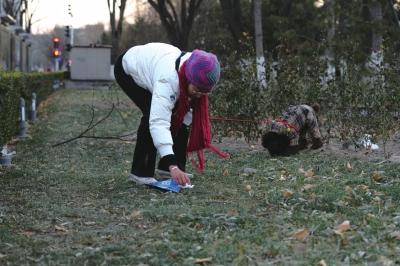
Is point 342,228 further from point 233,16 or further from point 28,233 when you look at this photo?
point 233,16

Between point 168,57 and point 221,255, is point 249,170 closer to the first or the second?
point 168,57

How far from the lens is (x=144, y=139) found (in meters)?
5.78

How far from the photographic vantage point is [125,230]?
4324 millimetres

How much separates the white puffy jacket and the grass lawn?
0.54 meters

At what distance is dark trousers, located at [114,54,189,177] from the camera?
5.78 metres

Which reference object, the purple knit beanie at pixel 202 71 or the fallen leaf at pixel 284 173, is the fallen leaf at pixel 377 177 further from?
the purple knit beanie at pixel 202 71

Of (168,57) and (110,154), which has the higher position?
(168,57)

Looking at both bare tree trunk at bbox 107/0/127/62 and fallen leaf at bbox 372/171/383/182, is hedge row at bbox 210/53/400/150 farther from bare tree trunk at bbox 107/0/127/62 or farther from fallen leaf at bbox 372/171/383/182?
bare tree trunk at bbox 107/0/127/62

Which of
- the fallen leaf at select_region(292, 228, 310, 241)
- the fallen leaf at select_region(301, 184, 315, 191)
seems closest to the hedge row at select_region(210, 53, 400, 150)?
the fallen leaf at select_region(301, 184, 315, 191)

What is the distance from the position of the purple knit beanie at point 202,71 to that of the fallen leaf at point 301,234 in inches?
60.3

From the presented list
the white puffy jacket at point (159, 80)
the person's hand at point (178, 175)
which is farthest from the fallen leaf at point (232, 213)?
the white puffy jacket at point (159, 80)

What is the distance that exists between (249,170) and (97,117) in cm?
866

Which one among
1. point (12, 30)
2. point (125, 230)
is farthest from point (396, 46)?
point (12, 30)

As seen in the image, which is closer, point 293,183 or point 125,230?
point 125,230
